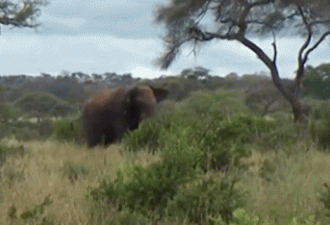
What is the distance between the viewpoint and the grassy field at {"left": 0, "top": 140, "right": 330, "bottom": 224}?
4.86m

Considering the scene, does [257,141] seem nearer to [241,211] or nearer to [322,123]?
[322,123]

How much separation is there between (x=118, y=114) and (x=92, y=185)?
247 inches

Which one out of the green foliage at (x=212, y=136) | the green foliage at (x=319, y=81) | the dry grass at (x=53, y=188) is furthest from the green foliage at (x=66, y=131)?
the green foliage at (x=319, y=81)

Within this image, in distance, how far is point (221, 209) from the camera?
5039mm

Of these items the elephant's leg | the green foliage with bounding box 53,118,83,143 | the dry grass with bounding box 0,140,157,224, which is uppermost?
the dry grass with bounding box 0,140,157,224

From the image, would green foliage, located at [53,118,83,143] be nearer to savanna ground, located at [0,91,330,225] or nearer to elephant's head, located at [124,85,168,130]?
elephant's head, located at [124,85,168,130]

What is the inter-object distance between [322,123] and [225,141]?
4.41m

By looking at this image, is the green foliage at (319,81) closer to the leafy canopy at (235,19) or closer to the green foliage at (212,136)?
the leafy canopy at (235,19)

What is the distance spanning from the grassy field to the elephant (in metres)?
3.40

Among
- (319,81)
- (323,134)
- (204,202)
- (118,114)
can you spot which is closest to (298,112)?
(323,134)

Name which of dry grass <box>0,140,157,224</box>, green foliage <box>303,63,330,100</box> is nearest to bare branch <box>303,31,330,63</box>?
dry grass <box>0,140,157,224</box>

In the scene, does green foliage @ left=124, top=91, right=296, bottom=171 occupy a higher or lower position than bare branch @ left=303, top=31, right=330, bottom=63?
lower

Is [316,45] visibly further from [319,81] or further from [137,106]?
[319,81]

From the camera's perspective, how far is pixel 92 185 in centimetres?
592
